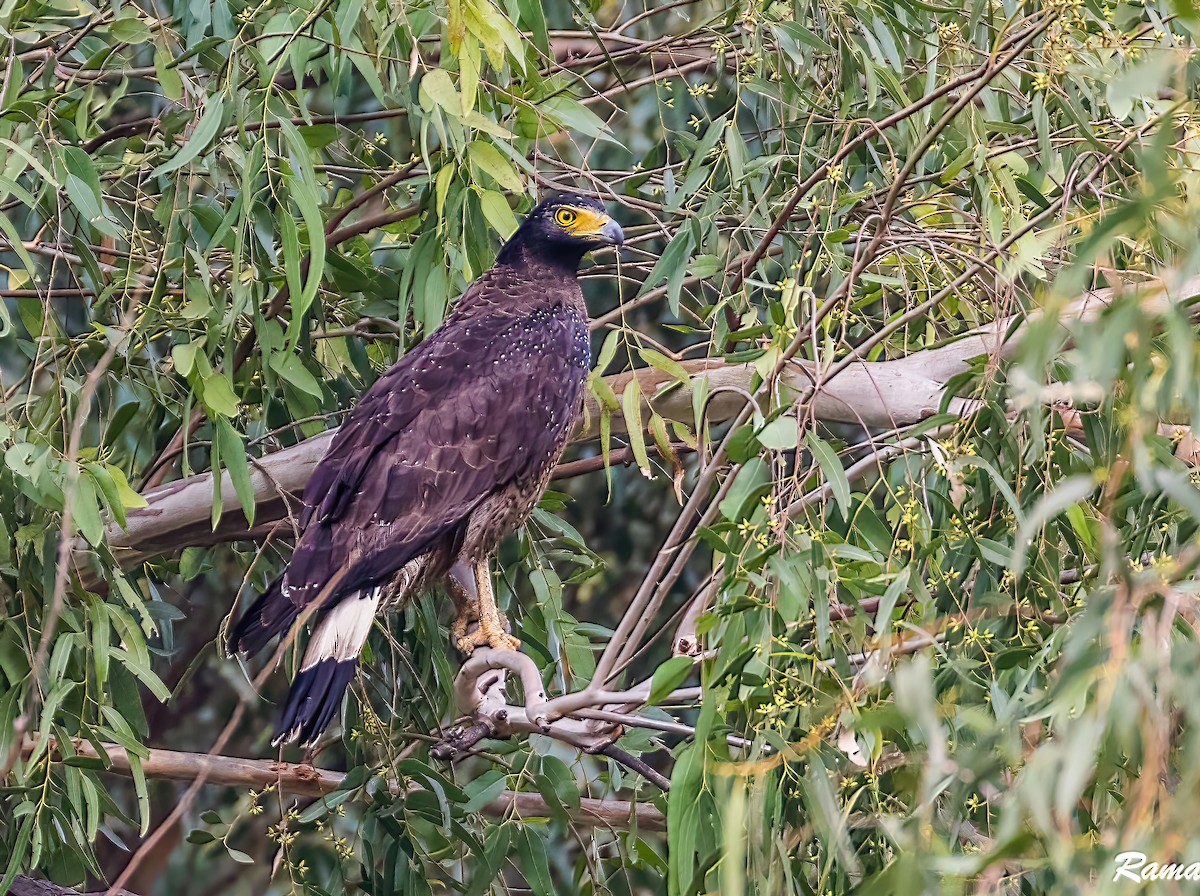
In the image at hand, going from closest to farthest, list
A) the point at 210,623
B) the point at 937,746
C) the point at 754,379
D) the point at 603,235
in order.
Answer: the point at 937,746 < the point at 754,379 < the point at 603,235 < the point at 210,623

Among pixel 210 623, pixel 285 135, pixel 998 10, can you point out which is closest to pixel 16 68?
pixel 285 135

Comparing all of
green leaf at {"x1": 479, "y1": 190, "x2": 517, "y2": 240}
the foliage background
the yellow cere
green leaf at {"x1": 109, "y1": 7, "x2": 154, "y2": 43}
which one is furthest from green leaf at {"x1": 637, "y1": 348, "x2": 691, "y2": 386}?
green leaf at {"x1": 109, "y1": 7, "x2": 154, "y2": 43}

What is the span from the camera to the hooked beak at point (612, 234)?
374cm

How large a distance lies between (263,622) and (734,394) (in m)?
1.13

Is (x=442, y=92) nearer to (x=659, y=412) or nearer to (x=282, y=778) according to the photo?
(x=659, y=412)

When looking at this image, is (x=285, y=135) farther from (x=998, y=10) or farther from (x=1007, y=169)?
(x=998, y=10)

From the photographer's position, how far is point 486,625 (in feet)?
12.5

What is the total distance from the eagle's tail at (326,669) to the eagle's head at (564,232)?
1.05m

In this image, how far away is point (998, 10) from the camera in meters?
3.44

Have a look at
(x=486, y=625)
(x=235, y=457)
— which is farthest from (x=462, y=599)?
(x=235, y=457)

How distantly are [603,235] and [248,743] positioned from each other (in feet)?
9.08

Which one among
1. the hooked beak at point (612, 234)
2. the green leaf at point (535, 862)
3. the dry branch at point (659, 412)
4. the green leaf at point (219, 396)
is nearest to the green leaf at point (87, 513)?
the green leaf at point (219, 396)

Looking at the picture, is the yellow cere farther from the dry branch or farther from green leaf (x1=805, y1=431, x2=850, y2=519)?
green leaf (x1=805, y1=431, x2=850, y2=519)

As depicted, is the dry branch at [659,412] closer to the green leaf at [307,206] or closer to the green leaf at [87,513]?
the green leaf at [87,513]
